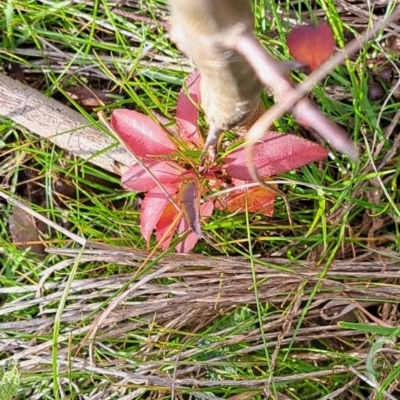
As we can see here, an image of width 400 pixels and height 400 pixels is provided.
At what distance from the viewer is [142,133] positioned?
1.14 metres

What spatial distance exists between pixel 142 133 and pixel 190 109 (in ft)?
0.34

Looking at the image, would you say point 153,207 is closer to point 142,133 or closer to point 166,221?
point 166,221

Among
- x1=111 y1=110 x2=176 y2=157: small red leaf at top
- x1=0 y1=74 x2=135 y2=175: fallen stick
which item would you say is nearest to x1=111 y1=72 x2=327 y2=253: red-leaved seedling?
x1=111 y1=110 x2=176 y2=157: small red leaf at top

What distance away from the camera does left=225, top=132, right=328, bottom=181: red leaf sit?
106cm

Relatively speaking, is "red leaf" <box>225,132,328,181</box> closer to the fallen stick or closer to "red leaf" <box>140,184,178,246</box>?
"red leaf" <box>140,184,178,246</box>

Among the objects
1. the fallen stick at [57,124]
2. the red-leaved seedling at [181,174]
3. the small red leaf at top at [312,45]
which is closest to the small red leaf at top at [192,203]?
the red-leaved seedling at [181,174]

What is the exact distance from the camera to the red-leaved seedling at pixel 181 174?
110 cm

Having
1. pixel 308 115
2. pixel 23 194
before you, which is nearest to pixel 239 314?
pixel 23 194

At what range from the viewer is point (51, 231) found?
1440mm

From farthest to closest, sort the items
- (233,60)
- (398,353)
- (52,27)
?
1. (52,27)
2. (398,353)
3. (233,60)

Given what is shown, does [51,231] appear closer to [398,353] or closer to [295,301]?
[295,301]

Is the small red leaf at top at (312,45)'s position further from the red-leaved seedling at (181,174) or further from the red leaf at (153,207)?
the red leaf at (153,207)

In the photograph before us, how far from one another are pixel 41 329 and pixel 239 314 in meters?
0.45

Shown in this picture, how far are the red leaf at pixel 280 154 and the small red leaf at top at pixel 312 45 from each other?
0.27 metres
